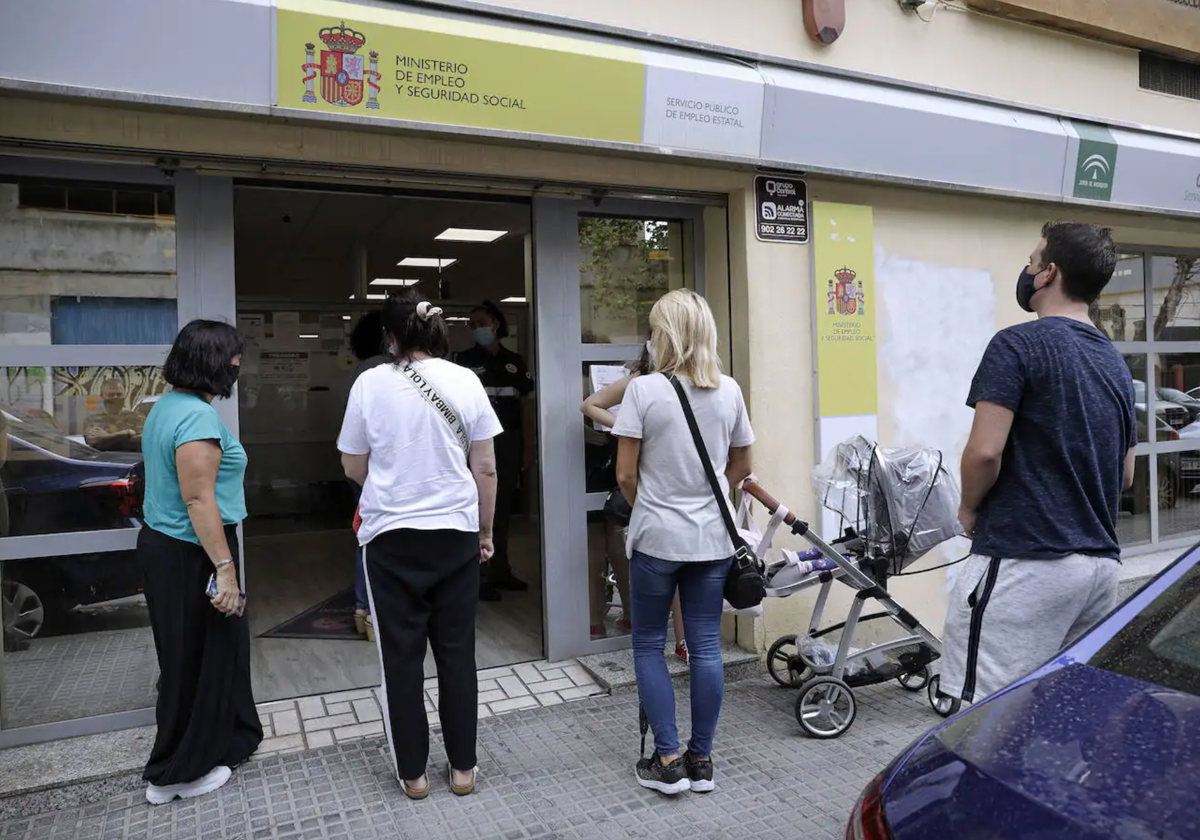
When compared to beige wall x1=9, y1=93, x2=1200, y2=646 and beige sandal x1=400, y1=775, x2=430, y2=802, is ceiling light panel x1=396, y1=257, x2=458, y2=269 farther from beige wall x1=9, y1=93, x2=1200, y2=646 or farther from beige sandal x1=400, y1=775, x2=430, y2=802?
beige sandal x1=400, y1=775, x2=430, y2=802

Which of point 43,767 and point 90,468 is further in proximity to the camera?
point 90,468

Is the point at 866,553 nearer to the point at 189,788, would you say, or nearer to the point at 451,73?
the point at 451,73

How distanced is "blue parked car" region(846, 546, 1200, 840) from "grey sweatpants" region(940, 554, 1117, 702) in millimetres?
489

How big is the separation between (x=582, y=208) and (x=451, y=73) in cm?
121

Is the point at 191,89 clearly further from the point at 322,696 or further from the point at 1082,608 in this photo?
the point at 1082,608

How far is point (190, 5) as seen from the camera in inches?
137

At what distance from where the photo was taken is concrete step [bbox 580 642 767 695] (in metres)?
4.69

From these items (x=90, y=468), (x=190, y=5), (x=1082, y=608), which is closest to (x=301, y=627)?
Result: (x=90, y=468)

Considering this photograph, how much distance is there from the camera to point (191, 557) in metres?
3.43

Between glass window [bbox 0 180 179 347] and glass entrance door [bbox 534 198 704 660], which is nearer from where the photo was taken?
glass window [bbox 0 180 179 347]

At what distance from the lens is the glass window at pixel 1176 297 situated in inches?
307

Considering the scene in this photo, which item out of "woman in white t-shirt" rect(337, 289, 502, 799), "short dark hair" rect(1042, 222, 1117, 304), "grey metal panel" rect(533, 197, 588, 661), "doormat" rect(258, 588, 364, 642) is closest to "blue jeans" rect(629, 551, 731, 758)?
"woman in white t-shirt" rect(337, 289, 502, 799)

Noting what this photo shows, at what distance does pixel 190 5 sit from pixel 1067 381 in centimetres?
345

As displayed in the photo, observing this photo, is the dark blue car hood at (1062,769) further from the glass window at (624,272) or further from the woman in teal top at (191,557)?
the glass window at (624,272)
